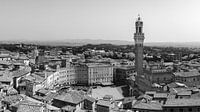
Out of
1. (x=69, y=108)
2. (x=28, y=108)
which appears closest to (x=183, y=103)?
(x=69, y=108)

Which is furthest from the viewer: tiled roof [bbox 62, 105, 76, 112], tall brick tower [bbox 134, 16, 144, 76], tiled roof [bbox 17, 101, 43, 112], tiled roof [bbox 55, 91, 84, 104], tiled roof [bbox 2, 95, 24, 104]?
tall brick tower [bbox 134, 16, 144, 76]

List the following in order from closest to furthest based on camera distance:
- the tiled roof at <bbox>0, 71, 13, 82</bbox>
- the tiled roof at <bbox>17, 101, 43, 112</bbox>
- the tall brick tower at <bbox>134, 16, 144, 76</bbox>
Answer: the tiled roof at <bbox>17, 101, 43, 112</bbox>, the tiled roof at <bbox>0, 71, 13, 82</bbox>, the tall brick tower at <bbox>134, 16, 144, 76</bbox>

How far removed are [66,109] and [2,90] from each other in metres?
9.02

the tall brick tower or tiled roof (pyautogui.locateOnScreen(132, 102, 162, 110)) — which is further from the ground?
the tall brick tower

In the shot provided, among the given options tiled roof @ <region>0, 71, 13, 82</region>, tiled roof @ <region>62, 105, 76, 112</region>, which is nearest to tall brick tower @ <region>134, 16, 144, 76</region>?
tiled roof @ <region>0, 71, 13, 82</region>

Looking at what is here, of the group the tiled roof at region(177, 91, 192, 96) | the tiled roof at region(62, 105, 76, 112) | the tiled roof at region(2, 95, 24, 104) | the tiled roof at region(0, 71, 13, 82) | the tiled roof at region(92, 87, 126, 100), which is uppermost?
the tiled roof at region(177, 91, 192, 96)

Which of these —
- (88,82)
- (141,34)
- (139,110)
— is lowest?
(88,82)

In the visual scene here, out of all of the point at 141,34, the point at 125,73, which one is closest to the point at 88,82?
the point at 125,73

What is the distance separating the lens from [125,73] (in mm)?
59406

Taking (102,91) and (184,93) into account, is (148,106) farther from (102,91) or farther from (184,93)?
(102,91)

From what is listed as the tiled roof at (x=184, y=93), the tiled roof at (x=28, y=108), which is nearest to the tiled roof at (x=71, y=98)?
the tiled roof at (x=28, y=108)

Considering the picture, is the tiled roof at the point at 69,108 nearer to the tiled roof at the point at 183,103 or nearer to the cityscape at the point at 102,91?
the cityscape at the point at 102,91

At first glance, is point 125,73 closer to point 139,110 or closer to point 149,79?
point 149,79

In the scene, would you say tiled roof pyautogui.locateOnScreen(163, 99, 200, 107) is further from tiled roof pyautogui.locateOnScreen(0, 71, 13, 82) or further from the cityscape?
tiled roof pyautogui.locateOnScreen(0, 71, 13, 82)
